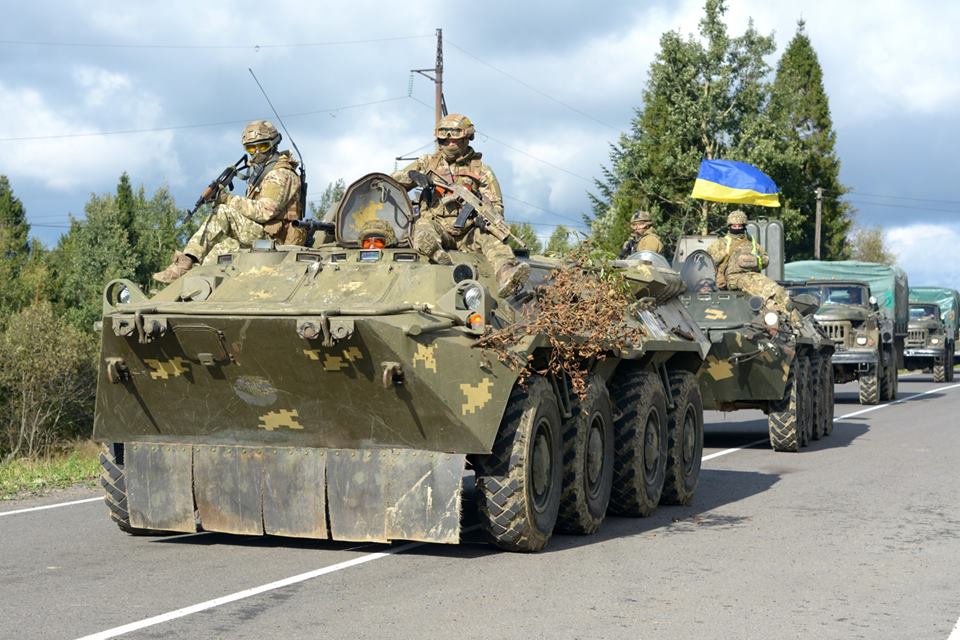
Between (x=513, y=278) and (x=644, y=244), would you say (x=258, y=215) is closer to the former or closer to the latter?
(x=513, y=278)

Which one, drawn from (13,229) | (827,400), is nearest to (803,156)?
(827,400)

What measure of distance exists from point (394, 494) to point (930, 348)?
32120mm

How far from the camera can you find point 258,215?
1104 centimetres

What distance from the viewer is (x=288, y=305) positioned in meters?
8.73

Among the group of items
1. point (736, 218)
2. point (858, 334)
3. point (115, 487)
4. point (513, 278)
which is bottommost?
point (115, 487)

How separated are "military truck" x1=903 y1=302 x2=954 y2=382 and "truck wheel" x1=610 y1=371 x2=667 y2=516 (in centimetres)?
2794

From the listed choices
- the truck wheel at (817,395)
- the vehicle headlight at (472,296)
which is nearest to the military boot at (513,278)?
the vehicle headlight at (472,296)

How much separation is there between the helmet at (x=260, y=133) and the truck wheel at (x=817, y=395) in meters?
9.74

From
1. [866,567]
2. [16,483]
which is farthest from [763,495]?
[16,483]

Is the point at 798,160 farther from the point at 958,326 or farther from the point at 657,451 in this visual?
the point at 657,451

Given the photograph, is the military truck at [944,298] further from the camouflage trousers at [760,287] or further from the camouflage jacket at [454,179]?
the camouflage jacket at [454,179]

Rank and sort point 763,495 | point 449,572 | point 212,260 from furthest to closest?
point 763,495 < point 212,260 < point 449,572

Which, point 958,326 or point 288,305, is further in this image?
point 958,326

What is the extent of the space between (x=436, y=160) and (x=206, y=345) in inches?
129
